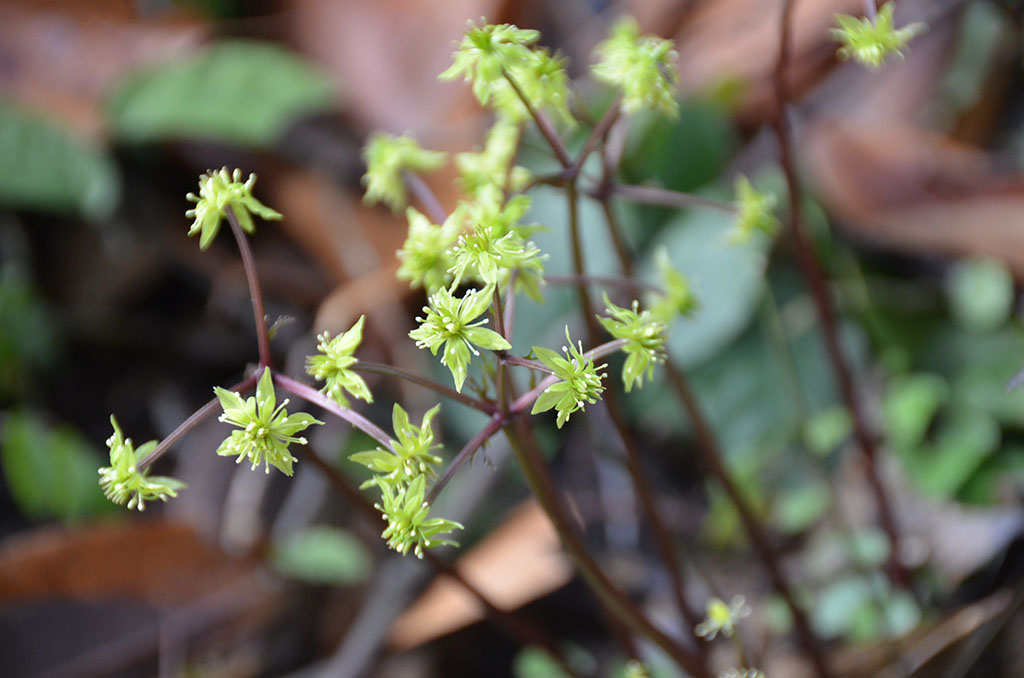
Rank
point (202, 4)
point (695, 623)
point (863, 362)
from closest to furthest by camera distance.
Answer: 1. point (695, 623)
2. point (863, 362)
3. point (202, 4)

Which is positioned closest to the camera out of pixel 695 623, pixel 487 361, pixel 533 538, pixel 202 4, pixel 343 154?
pixel 487 361

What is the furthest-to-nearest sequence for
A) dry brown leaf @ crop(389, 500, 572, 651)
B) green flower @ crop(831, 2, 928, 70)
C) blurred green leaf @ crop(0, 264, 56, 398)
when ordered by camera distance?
1. blurred green leaf @ crop(0, 264, 56, 398)
2. dry brown leaf @ crop(389, 500, 572, 651)
3. green flower @ crop(831, 2, 928, 70)

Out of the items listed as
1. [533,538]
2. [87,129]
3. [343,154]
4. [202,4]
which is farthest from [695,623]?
[202,4]

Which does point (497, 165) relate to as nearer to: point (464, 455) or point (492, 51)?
point (492, 51)

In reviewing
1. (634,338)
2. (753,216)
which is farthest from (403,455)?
(753,216)

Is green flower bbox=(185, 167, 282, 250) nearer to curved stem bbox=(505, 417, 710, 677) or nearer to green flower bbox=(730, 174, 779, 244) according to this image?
curved stem bbox=(505, 417, 710, 677)

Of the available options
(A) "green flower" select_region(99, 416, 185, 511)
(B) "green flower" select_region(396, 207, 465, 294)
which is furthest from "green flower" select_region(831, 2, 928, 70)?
(A) "green flower" select_region(99, 416, 185, 511)

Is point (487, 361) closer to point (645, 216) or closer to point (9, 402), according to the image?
point (645, 216)
